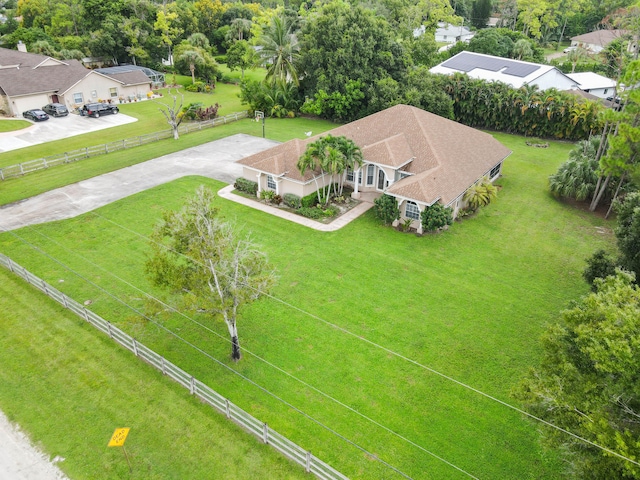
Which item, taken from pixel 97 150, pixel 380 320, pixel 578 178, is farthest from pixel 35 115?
pixel 578 178

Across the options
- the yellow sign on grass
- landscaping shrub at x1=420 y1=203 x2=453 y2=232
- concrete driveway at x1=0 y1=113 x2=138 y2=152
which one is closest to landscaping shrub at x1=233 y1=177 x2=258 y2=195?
landscaping shrub at x1=420 y1=203 x2=453 y2=232

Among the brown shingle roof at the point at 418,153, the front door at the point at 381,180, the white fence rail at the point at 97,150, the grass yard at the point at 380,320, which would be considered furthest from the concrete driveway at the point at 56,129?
the front door at the point at 381,180

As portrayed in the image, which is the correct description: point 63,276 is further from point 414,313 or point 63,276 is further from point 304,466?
point 414,313

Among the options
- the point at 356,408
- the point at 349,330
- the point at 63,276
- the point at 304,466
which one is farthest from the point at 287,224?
the point at 304,466

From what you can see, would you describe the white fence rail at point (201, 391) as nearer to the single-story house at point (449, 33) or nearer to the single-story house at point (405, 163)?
the single-story house at point (405, 163)

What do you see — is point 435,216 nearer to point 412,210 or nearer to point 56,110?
point 412,210

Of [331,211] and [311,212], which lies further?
[331,211]
